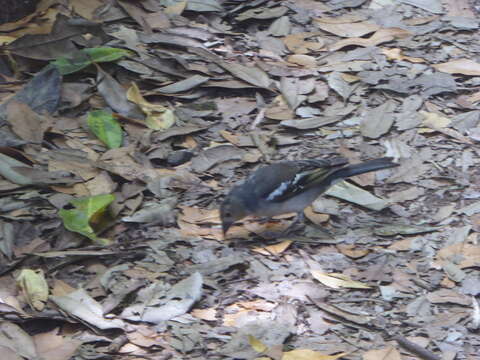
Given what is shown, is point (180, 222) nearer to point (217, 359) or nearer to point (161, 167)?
point (161, 167)

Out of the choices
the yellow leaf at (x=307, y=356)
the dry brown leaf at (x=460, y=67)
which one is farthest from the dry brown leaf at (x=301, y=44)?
the yellow leaf at (x=307, y=356)

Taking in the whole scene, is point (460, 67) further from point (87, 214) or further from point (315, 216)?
point (87, 214)

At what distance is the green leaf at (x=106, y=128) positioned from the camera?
25.3 feet

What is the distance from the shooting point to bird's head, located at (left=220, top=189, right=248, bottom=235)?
22.6ft

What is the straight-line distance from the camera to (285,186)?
7.08 meters

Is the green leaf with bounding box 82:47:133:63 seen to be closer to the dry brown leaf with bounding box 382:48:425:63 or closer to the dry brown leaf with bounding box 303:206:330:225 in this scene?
the dry brown leaf with bounding box 303:206:330:225

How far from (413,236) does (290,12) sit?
3443mm

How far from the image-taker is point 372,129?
26.8 feet

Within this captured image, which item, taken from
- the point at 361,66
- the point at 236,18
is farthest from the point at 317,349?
the point at 236,18

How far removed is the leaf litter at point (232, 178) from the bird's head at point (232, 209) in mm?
203

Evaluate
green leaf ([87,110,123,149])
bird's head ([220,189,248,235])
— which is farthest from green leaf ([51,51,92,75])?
bird's head ([220,189,248,235])

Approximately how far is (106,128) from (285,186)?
1709 millimetres

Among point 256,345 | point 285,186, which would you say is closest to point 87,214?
point 285,186

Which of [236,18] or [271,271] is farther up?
[236,18]
